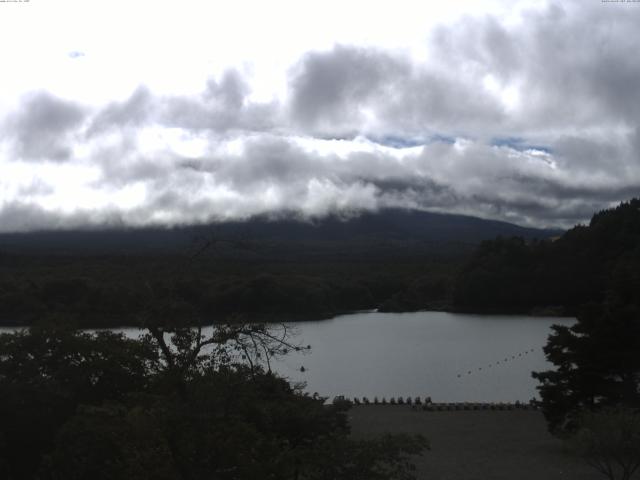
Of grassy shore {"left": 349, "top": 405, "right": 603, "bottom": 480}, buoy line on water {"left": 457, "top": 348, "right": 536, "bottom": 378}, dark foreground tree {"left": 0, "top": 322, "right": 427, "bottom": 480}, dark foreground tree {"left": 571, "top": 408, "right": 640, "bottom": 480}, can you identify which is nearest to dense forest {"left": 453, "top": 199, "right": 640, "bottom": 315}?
buoy line on water {"left": 457, "top": 348, "right": 536, "bottom": 378}

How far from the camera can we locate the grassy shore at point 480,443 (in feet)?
41.6

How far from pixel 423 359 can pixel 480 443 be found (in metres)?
16.4

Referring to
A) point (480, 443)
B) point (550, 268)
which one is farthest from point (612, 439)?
point (550, 268)

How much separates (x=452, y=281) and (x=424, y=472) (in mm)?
48486

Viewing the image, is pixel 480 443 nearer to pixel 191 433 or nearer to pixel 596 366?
pixel 596 366

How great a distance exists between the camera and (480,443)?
49.9 ft

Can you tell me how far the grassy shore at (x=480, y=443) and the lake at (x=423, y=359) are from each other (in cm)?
317

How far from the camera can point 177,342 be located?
6.70 metres

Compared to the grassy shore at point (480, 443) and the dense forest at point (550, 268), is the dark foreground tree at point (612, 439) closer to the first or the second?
the grassy shore at point (480, 443)

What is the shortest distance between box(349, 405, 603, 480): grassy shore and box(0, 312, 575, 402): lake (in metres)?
3.17

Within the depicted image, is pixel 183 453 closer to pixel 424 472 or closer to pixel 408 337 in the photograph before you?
pixel 424 472

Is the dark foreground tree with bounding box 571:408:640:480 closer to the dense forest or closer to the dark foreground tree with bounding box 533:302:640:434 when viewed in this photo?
the dark foreground tree with bounding box 533:302:640:434

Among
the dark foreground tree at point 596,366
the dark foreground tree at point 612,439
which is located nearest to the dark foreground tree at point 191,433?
the dark foreground tree at point 612,439

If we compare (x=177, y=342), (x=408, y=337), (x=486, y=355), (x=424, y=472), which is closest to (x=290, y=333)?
(x=177, y=342)
